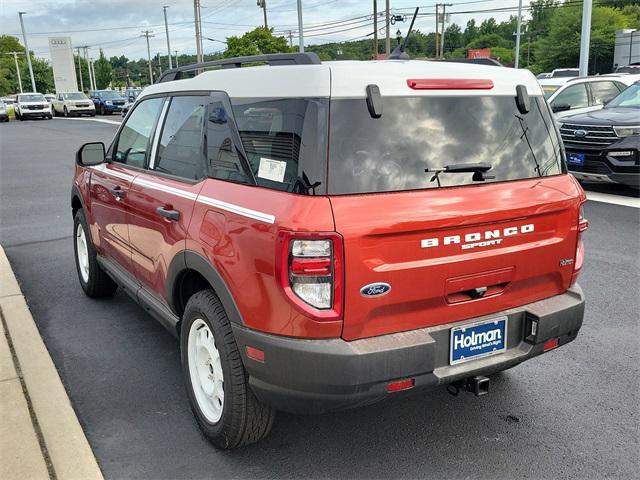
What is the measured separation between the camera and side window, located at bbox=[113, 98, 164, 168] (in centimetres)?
397

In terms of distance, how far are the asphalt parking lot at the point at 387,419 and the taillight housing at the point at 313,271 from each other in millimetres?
925

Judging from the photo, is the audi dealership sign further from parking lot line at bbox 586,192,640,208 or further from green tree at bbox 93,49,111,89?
parking lot line at bbox 586,192,640,208

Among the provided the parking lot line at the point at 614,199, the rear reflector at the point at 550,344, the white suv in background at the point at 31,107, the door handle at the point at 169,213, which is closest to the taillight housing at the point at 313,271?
the door handle at the point at 169,213

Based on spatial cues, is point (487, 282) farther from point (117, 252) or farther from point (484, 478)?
point (117, 252)

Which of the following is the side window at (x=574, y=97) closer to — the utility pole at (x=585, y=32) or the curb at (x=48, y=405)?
the utility pole at (x=585, y=32)

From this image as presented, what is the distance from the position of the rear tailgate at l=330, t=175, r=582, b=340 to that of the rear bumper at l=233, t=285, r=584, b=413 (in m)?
0.08

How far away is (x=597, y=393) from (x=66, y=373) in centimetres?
333

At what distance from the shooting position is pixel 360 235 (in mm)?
2441

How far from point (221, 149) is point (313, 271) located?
0.98 metres

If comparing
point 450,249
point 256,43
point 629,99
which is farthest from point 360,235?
point 256,43

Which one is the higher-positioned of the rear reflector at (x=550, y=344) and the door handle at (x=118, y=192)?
the door handle at (x=118, y=192)

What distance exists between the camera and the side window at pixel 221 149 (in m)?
2.92

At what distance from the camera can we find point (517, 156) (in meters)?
3.00

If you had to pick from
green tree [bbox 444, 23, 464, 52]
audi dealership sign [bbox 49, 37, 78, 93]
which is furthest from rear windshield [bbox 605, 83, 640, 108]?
green tree [bbox 444, 23, 464, 52]
